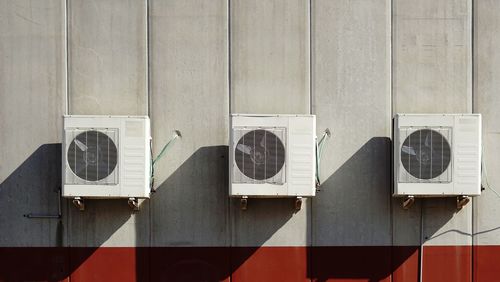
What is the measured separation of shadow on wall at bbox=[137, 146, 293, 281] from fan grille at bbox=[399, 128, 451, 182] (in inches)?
49.0

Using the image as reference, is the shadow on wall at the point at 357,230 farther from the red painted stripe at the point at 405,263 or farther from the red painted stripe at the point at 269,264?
the red painted stripe at the point at 269,264

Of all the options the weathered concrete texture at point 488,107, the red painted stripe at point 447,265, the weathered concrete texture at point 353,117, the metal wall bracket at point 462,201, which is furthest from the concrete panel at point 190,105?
the weathered concrete texture at point 488,107

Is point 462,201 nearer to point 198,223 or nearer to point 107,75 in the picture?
point 198,223

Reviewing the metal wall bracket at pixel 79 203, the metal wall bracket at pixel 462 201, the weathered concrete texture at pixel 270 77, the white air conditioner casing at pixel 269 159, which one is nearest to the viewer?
the white air conditioner casing at pixel 269 159

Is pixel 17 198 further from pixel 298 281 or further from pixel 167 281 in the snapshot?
pixel 298 281

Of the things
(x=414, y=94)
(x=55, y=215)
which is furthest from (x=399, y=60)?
(x=55, y=215)

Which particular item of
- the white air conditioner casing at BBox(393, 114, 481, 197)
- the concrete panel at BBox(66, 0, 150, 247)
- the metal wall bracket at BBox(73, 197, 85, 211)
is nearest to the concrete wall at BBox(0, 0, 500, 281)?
the concrete panel at BBox(66, 0, 150, 247)

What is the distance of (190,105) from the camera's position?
6594mm

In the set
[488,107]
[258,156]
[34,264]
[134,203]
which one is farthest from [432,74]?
[34,264]

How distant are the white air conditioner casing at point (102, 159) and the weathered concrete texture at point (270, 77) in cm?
104

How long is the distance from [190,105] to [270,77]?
2.82 feet

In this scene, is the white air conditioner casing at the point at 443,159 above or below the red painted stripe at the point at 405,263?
above

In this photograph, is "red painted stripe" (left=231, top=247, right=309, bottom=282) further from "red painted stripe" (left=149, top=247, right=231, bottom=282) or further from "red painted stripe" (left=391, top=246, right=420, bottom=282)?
"red painted stripe" (left=391, top=246, right=420, bottom=282)

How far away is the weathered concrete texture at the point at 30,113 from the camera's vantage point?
6578mm
